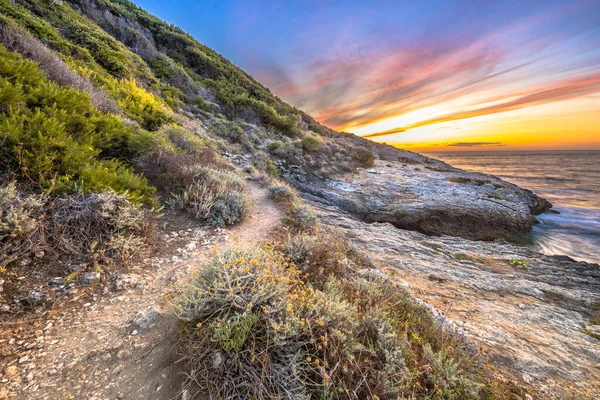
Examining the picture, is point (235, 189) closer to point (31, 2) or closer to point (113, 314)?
point (113, 314)

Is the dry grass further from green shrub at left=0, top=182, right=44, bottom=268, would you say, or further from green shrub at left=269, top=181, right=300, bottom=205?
green shrub at left=269, top=181, right=300, bottom=205

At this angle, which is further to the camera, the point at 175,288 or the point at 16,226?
the point at 175,288

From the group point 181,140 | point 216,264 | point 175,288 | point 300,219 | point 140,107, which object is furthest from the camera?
point 140,107

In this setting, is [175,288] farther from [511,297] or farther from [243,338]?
[511,297]

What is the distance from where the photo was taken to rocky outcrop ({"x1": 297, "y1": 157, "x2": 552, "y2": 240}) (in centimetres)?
1120

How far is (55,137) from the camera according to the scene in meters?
4.00

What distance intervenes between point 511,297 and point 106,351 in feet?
25.9

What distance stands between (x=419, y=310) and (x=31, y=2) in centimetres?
2368

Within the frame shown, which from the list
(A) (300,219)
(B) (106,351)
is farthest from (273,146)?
(B) (106,351)

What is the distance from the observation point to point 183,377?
2.22m

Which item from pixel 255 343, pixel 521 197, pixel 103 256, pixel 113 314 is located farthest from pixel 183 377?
pixel 521 197

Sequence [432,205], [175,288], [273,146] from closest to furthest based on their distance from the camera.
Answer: [175,288]
[432,205]
[273,146]

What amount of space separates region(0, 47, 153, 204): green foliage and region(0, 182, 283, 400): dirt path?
1971 millimetres

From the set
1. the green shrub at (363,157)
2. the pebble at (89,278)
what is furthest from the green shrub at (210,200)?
the green shrub at (363,157)
